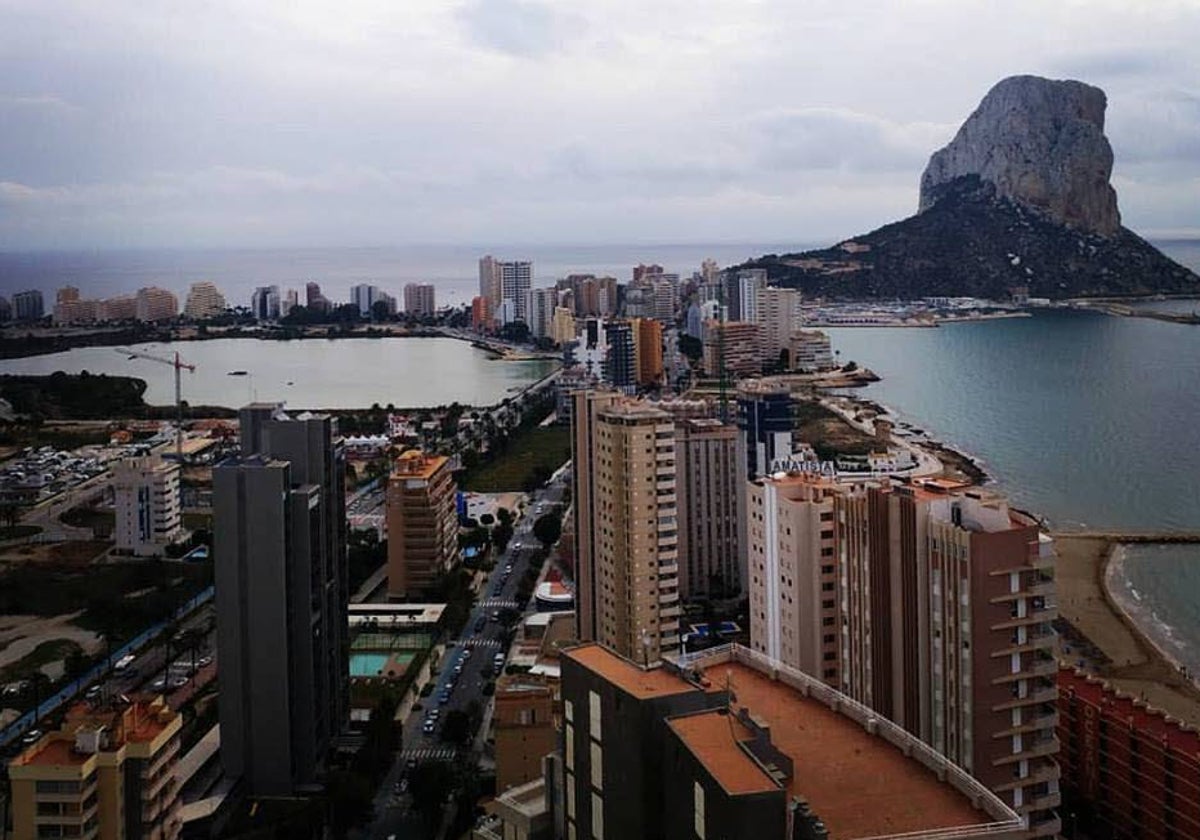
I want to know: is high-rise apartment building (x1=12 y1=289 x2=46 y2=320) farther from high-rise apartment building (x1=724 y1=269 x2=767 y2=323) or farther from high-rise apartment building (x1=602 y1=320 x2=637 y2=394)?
high-rise apartment building (x1=724 y1=269 x2=767 y2=323)

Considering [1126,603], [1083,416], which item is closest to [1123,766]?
[1126,603]

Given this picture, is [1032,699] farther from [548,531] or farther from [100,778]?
[548,531]

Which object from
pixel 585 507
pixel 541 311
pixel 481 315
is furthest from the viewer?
pixel 481 315

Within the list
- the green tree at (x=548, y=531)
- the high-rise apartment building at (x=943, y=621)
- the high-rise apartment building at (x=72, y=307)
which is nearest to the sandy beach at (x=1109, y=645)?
the high-rise apartment building at (x=943, y=621)

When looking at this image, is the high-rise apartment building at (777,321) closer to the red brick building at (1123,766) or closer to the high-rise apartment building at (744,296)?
the high-rise apartment building at (744,296)

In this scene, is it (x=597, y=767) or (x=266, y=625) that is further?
(x=266, y=625)

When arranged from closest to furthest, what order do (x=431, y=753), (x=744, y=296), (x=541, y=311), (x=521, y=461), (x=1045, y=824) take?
(x=1045, y=824)
(x=431, y=753)
(x=521, y=461)
(x=744, y=296)
(x=541, y=311)

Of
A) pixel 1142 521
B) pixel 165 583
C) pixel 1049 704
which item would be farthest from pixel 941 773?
pixel 1142 521
